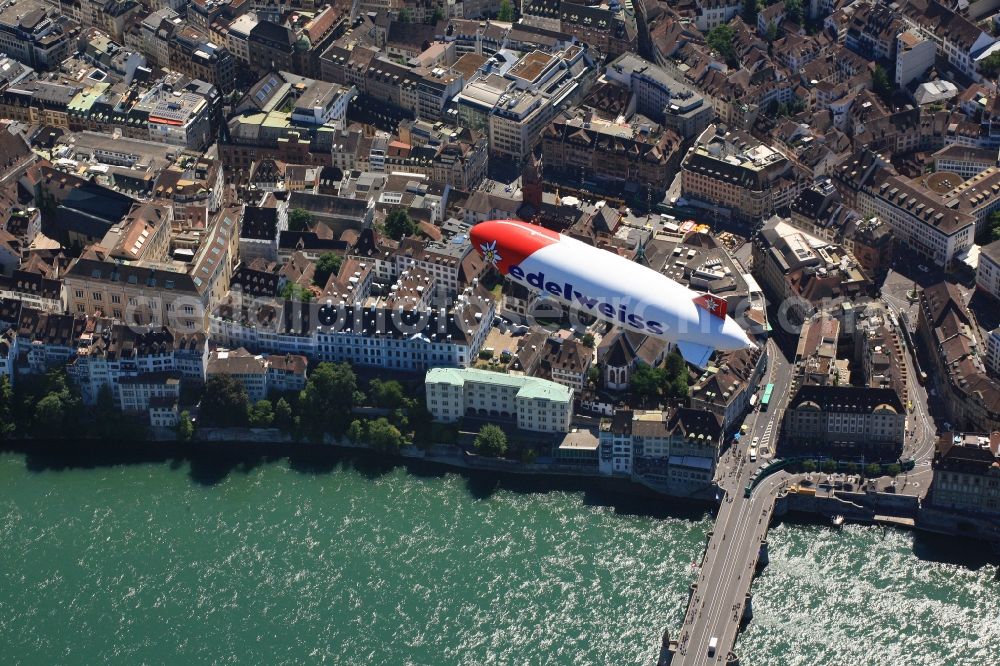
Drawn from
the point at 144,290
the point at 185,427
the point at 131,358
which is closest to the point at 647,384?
the point at 185,427

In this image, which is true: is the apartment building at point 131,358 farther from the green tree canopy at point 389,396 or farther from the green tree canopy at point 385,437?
the green tree canopy at point 385,437

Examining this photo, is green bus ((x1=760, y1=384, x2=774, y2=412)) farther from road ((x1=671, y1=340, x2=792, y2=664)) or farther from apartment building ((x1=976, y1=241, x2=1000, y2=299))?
apartment building ((x1=976, y1=241, x2=1000, y2=299))

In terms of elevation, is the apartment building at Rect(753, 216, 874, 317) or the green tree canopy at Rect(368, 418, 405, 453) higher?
the apartment building at Rect(753, 216, 874, 317)

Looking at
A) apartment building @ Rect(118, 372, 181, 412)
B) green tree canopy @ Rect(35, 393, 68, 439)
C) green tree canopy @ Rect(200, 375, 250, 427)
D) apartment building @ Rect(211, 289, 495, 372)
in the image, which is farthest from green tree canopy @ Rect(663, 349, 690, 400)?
green tree canopy @ Rect(35, 393, 68, 439)

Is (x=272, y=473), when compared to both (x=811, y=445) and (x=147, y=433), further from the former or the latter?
(x=811, y=445)

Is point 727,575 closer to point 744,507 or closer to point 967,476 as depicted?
point 744,507

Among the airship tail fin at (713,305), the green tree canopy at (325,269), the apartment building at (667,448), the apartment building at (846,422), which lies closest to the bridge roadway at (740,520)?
the apartment building at (846,422)
